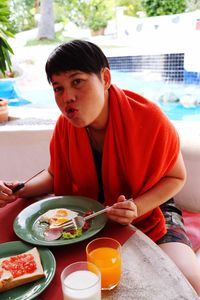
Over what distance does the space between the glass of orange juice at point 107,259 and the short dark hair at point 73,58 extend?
54 cm

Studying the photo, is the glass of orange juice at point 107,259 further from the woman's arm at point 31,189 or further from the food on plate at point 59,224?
the woman's arm at point 31,189

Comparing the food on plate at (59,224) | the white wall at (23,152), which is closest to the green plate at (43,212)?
the food on plate at (59,224)

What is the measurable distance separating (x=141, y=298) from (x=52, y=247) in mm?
295

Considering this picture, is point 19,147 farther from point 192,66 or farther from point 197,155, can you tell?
point 192,66

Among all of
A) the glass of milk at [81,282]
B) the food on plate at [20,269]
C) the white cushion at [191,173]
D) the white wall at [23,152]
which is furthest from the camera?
the white wall at [23,152]

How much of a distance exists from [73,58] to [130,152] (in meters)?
0.39

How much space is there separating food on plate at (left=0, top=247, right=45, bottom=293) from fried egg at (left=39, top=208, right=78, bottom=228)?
17 cm

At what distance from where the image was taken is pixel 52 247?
2.85 feet

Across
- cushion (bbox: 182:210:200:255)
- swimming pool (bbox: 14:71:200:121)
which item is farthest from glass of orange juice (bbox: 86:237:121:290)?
swimming pool (bbox: 14:71:200:121)

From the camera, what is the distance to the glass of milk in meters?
0.62

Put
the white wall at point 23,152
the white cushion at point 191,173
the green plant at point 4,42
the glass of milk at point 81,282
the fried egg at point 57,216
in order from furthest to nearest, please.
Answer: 1. the green plant at point 4,42
2. the white wall at point 23,152
3. the white cushion at point 191,173
4. the fried egg at point 57,216
5. the glass of milk at point 81,282

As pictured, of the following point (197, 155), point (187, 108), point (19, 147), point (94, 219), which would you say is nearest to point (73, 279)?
point (94, 219)

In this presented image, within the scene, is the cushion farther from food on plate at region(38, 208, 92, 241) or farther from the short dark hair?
the short dark hair

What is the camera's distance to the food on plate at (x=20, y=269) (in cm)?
73
